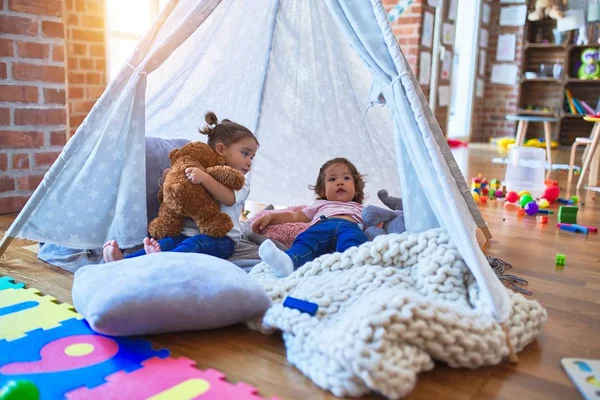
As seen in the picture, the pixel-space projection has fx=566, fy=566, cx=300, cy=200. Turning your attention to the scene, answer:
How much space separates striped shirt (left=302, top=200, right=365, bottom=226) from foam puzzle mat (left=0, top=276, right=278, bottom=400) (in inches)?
36.0

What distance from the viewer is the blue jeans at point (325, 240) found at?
5.78 ft

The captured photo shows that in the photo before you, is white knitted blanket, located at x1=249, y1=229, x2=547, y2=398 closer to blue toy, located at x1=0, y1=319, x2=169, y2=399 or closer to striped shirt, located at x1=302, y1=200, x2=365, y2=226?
blue toy, located at x1=0, y1=319, x2=169, y2=399

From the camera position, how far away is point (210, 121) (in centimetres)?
199

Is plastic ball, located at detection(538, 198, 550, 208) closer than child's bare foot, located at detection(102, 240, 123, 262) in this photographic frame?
No

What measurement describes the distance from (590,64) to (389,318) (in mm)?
6725

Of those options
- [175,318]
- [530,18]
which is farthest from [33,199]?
[530,18]

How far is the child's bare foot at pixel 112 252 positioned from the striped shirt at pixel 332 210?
67 cm

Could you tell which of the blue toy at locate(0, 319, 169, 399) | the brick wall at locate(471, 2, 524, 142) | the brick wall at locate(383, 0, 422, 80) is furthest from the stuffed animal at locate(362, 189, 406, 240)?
the brick wall at locate(471, 2, 524, 142)

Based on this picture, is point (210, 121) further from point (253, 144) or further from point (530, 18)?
point (530, 18)

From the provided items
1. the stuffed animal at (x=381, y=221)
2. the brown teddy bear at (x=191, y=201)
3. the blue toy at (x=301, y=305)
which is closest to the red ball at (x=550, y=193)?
the stuffed animal at (x=381, y=221)

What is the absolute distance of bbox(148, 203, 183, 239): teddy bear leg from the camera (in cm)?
180

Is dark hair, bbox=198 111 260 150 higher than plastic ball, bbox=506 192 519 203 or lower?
higher

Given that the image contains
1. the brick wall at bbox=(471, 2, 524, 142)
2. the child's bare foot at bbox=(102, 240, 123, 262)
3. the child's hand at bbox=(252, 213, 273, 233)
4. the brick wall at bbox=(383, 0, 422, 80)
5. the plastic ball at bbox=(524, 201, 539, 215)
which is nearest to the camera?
the child's bare foot at bbox=(102, 240, 123, 262)

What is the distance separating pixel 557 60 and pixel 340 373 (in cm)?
710
